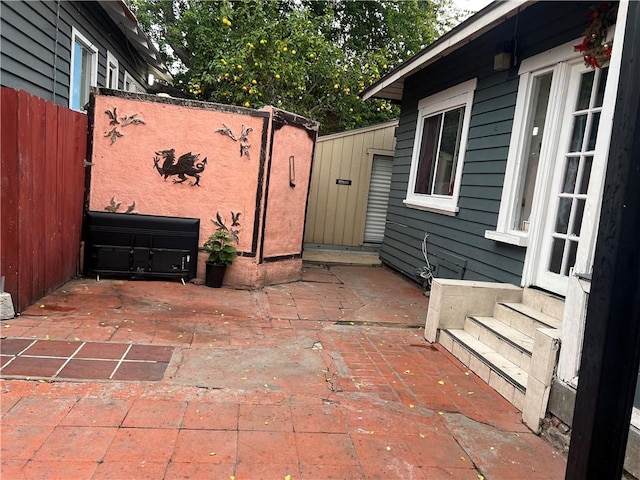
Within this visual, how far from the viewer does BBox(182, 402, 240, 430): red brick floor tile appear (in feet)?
8.82

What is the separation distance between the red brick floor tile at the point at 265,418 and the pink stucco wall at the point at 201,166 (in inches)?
A: 132

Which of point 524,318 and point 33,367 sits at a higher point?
point 524,318

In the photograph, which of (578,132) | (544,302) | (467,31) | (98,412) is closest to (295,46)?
(467,31)

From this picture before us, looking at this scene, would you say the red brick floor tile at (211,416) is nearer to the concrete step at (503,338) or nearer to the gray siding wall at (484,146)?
the concrete step at (503,338)

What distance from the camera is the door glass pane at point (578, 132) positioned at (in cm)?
425

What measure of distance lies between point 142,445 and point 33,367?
4.29ft

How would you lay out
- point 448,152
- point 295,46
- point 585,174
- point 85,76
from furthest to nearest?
point 295,46 → point 85,76 → point 448,152 → point 585,174

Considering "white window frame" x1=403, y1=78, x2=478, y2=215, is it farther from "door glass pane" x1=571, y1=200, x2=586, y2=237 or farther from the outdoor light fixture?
"door glass pane" x1=571, y1=200, x2=586, y2=237

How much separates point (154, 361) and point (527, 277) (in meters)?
3.57

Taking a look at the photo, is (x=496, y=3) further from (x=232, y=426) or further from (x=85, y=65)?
(x=85, y=65)

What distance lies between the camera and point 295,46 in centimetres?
1052

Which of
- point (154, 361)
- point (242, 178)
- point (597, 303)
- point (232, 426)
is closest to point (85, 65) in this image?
point (242, 178)

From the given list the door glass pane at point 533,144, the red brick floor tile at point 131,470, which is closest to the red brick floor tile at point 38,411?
the red brick floor tile at point 131,470

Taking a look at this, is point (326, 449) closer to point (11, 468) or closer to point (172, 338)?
point (11, 468)
